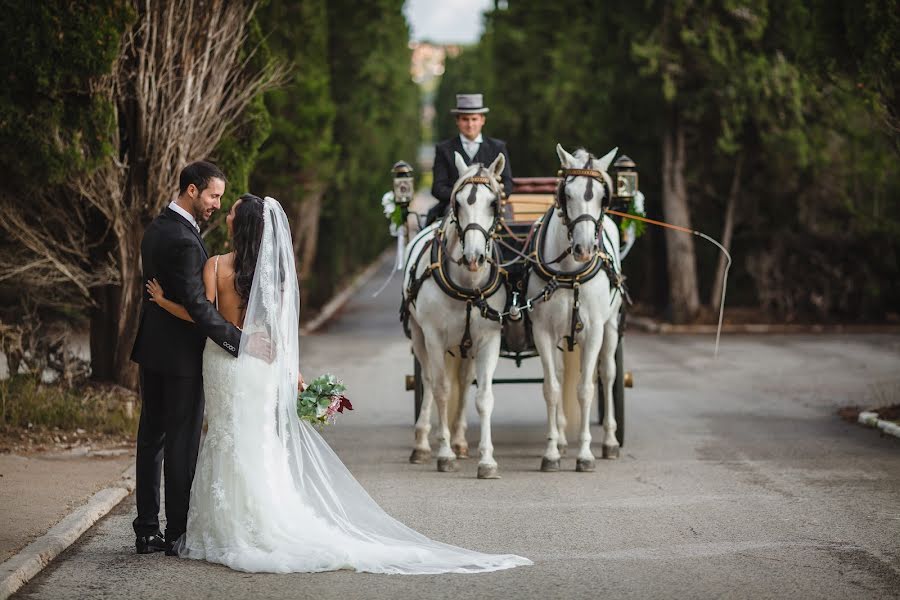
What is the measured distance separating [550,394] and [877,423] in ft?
14.4

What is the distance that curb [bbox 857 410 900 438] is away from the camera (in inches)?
516

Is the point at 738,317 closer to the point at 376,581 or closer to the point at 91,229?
the point at 91,229

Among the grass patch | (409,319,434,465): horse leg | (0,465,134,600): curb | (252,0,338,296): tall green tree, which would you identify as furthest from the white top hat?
(252,0,338,296): tall green tree

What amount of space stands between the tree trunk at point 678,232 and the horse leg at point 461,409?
51.5ft

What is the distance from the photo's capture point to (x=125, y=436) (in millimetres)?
12398

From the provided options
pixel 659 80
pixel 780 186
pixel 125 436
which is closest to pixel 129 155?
pixel 125 436

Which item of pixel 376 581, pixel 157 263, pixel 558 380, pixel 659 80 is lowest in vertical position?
pixel 376 581

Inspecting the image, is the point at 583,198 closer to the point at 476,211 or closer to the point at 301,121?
the point at 476,211

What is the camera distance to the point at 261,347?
7883 mm

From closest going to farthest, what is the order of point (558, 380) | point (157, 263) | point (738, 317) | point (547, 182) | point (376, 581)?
point (376, 581) < point (157, 263) < point (558, 380) < point (547, 182) < point (738, 317)

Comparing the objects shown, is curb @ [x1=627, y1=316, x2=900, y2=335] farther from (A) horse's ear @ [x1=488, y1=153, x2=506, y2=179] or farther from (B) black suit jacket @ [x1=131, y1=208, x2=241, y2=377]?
(B) black suit jacket @ [x1=131, y1=208, x2=241, y2=377]

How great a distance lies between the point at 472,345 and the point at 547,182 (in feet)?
11.9

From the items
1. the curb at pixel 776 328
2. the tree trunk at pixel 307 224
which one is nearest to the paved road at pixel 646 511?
the tree trunk at pixel 307 224

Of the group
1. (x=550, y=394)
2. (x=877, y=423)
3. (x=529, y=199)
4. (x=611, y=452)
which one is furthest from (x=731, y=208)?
(x=550, y=394)
